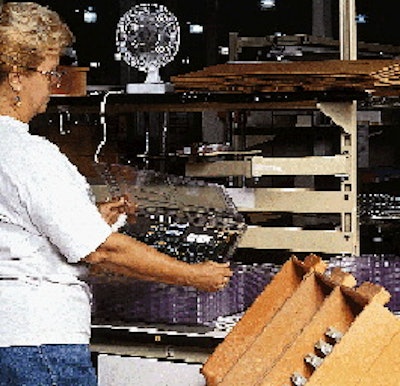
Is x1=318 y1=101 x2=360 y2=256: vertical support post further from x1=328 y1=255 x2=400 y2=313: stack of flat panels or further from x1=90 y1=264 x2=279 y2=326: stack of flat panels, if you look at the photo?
x1=90 y1=264 x2=279 y2=326: stack of flat panels

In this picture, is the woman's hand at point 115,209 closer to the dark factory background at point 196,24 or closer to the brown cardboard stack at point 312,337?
the brown cardboard stack at point 312,337

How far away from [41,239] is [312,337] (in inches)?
23.7

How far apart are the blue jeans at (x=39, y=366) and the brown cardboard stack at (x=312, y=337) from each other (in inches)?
12.0

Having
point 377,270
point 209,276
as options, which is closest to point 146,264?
point 209,276

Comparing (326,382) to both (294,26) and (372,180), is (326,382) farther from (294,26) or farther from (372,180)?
(294,26)

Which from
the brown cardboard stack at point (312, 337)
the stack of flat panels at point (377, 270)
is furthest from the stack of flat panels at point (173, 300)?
the brown cardboard stack at point (312, 337)

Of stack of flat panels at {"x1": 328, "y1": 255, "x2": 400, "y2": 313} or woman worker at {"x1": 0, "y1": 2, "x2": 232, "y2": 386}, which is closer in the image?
woman worker at {"x1": 0, "y1": 2, "x2": 232, "y2": 386}

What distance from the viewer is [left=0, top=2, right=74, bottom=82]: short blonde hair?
1.92 meters

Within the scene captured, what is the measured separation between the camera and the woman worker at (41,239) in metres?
1.87

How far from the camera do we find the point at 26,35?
193 cm

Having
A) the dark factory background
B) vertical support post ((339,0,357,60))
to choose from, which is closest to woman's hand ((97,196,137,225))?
vertical support post ((339,0,357,60))

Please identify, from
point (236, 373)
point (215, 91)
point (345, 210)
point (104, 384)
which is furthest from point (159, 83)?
point (236, 373)

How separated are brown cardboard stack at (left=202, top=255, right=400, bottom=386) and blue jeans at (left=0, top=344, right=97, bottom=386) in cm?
30

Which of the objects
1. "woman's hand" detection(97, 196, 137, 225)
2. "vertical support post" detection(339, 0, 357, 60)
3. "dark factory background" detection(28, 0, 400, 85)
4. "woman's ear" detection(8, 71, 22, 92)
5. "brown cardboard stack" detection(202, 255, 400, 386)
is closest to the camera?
"brown cardboard stack" detection(202, 255, 400, 386)
